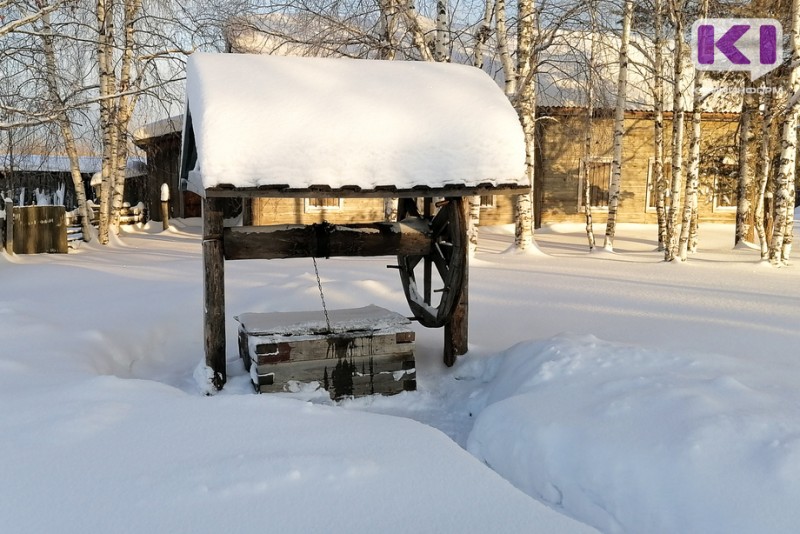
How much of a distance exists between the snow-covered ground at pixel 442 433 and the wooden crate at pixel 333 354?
170mm

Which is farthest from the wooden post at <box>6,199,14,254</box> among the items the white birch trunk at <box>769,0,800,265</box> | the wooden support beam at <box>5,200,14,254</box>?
the white birch trunk at <box>769,0,800,265</box>

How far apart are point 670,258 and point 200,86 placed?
927 centimetres

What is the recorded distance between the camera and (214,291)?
5.26 meters

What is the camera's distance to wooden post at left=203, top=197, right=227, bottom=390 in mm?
5180

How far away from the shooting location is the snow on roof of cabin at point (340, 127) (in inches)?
183

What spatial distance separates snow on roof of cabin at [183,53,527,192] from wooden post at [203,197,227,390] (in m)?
0.33

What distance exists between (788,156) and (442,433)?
30.5 feet

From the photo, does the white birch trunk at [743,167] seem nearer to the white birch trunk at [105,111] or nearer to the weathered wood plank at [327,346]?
the weathered wood plank at [327,346]

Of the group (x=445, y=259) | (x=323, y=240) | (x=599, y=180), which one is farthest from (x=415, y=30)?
(x=599, y=180)

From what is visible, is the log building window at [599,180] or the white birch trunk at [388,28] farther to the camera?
the log building window at [599,180]

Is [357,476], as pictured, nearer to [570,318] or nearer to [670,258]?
[570,318]

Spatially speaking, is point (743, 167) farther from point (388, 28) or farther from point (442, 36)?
point (388, 28)

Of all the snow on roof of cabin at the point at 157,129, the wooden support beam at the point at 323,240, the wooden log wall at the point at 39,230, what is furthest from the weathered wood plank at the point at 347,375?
the snow on roof of cabin at the point at 157,129

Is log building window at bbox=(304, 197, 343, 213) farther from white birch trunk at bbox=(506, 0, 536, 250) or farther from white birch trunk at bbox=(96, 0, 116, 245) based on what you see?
white birch trunk at bbox=(506, 0, 536, 250)
